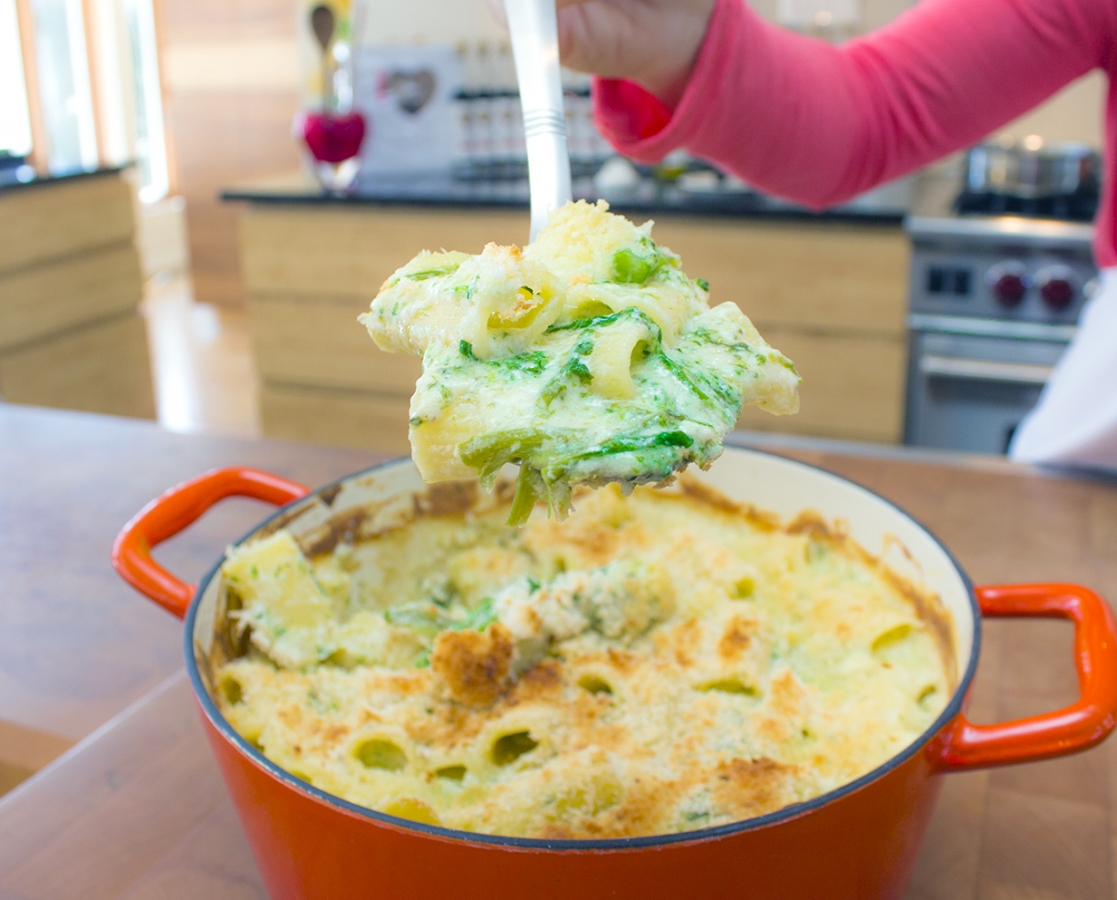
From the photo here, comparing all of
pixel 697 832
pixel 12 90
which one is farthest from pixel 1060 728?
pixel 12 90

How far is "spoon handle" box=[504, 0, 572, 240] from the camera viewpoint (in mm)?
602

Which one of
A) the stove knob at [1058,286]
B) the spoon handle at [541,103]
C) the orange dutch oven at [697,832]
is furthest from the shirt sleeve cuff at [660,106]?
the stove knob at [1058,286]

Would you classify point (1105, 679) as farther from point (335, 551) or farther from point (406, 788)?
point (335, 551)

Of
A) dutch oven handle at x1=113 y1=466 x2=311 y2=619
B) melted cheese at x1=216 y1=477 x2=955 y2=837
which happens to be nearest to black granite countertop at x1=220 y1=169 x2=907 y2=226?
melted cheese at x1=216 y1=477 x2=955 y2=837

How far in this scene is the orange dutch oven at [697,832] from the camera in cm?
40

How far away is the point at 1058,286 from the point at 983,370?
8.1 inches

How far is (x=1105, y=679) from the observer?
1.66 feet

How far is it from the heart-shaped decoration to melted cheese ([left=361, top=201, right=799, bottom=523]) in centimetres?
247

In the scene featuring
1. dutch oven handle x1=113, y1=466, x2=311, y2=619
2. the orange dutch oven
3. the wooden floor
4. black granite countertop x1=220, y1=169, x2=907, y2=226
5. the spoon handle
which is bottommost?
the wooden floor

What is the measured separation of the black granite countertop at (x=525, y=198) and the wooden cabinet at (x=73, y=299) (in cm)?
54

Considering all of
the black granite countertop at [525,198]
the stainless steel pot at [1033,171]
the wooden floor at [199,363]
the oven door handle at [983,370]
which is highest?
the stainless steel pot at [1033,171]

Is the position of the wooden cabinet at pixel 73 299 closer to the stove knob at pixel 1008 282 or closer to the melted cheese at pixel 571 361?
the stove knob at pixel 1008 282

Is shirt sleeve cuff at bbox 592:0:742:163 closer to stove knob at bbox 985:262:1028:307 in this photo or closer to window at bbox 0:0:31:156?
stove knob at bbox 985:262:1028:307

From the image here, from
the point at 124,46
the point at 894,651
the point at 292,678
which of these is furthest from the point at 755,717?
the point at 124,46
